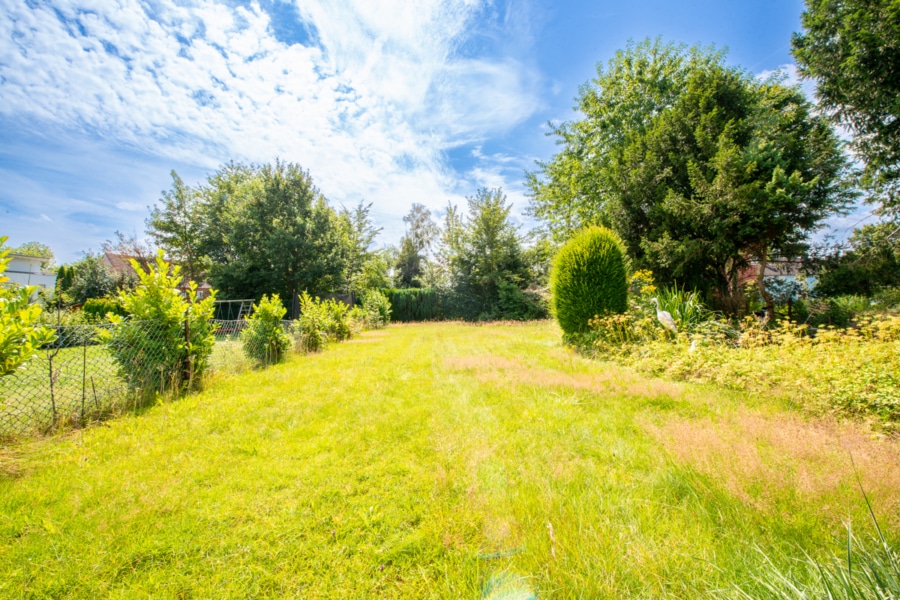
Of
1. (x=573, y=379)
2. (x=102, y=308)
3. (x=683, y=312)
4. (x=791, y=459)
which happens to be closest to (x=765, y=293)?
(x=683, y=312)

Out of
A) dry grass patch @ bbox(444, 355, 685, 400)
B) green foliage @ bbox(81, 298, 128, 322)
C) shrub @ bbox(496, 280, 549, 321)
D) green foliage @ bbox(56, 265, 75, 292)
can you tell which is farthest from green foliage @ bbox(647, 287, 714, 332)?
green foliage @ bbox(56, 265, 75, 292)

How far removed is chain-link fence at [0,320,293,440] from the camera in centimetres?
301

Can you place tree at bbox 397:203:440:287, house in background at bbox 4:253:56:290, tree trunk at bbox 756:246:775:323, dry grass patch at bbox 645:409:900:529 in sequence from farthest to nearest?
tree at bbox 397:203:440:287 → house in background at bbox 4:253:56:290 → tree trunk at bbox 756:246:775:323 → dry grass patch at bbox 645:409:900:529

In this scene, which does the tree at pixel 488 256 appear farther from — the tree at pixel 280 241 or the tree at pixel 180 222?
the tree at pixel 180 222

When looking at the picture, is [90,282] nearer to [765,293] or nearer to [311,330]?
[311,330]

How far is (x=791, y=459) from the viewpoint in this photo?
2.07 meters

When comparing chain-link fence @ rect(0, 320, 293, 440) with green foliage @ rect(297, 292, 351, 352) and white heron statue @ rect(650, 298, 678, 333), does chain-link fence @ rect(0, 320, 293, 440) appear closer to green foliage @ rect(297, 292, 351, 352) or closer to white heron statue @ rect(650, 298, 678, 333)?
green foliage @ rect(297, 292, 351, 352)

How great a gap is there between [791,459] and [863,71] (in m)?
11.8

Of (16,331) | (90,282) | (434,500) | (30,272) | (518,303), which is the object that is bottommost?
(434,500)

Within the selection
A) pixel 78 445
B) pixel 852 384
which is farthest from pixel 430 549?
pixel 852 384

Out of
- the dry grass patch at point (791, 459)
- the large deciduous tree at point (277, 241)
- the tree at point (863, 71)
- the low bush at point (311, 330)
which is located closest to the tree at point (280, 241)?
the large deciduous tree at point (277, 241)

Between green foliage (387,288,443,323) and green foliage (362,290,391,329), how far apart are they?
3.09 m

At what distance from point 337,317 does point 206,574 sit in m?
9.52

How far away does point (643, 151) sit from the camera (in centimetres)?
1015
